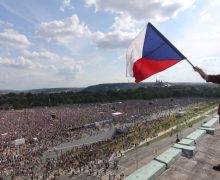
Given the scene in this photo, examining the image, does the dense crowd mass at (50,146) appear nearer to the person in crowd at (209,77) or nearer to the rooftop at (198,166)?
the rooftop at (198,166)

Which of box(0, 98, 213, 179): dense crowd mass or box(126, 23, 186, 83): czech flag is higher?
box(126, 23, 186, 83): czech flag

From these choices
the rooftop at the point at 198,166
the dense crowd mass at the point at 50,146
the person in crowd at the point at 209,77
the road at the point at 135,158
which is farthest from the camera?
the dense crowd mass at the point at 50,146

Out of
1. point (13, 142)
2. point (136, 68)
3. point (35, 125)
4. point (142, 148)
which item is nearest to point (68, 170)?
point (142, 148)

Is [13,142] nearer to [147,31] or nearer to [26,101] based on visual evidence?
[147,31]

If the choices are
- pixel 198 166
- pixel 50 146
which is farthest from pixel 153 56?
pixel 50 146

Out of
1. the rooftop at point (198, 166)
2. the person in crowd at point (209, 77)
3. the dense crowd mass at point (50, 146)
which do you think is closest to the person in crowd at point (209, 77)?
the person in crowd at point (209, 77)

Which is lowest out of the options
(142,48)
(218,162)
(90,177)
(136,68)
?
(90,177)

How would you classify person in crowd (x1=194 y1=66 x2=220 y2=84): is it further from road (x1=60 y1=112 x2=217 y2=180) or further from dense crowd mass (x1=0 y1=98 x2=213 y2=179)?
dense crowd mass (x1=0 y1=98 x2=213 y2=179)

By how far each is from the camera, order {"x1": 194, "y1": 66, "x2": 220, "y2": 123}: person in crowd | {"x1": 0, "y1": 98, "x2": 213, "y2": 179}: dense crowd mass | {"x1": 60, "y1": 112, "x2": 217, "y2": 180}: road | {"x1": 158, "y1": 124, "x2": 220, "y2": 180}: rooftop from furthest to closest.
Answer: {"x1": 0, "y1": 98, "x2": 213, "y2": 179}: dense crowd mass
{"x1": 60, "y1": 112, "x2": 217, "y2": 180}: road
{"x1": 158, "y1": 124, "x2": 220, "y2": 180}: rooftop
{"x1": 194, "y1": 66, "x2": 220, "y2": 123}: person in crowd

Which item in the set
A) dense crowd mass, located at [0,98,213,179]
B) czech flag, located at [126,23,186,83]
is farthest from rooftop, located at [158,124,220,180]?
dense crowd mass, located at [0,98,213,179]

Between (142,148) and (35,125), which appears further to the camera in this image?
(35,125)

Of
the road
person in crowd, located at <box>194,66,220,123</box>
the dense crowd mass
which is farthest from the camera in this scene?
the dense crowd mass
